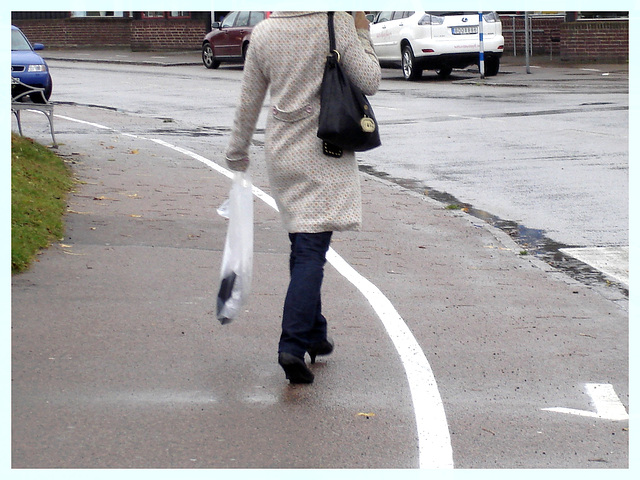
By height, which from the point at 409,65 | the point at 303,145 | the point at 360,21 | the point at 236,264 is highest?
the point at 360,21

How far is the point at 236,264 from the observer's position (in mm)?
5188

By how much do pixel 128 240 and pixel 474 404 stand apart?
4019 millimetres

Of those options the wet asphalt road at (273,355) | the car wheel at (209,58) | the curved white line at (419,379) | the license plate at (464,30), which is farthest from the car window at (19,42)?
the curved white line at (419,379)

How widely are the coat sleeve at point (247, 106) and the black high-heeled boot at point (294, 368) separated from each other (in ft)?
3.11

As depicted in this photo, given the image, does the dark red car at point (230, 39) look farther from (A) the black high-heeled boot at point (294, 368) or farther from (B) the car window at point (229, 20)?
(A) the black high-heeled boot at point (294, 368)

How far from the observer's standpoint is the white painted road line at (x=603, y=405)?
465cm

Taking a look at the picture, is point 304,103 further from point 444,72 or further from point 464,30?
point 444,72

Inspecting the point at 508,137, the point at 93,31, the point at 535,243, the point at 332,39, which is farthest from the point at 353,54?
the point at 93,31

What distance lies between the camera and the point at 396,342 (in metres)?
5.70

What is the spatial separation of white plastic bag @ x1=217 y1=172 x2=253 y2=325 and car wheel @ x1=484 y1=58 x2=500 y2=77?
22.2 m

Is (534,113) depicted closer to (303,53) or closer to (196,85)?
(196,85)

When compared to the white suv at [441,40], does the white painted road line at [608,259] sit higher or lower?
lower

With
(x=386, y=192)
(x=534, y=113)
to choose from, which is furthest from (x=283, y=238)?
(x=534, y=113)

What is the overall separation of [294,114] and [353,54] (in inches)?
14.6
